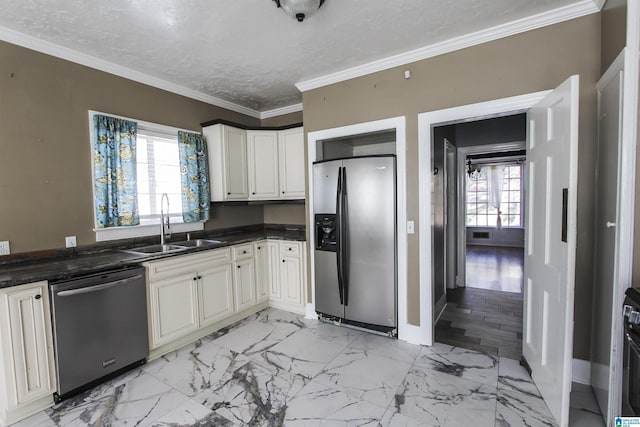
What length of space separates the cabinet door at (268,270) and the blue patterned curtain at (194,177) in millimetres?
806

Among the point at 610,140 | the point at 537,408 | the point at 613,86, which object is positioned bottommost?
the point at 537,408

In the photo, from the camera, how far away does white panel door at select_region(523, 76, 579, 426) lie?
157 cm

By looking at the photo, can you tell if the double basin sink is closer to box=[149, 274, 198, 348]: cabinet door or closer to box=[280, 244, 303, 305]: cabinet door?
box=[149, 274, 198, 348]: cabinet door

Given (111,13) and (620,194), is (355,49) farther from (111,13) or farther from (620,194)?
(620,194)

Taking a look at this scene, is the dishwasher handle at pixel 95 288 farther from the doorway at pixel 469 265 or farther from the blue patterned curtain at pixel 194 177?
the doorway at pixel 469 265

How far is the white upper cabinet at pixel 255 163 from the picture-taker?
142 inches

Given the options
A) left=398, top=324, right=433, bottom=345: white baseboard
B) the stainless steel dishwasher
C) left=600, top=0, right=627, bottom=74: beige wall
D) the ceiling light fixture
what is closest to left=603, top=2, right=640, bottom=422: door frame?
left=600, top=0, right=627, bottom=74: beige wall

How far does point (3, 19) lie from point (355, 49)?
2614 millimetres

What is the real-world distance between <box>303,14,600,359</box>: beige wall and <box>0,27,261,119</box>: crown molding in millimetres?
1525

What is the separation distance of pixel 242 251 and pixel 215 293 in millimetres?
547

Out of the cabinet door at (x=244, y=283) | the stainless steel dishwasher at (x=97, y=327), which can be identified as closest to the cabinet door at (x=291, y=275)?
the cabinet door at (x=244, y=283)

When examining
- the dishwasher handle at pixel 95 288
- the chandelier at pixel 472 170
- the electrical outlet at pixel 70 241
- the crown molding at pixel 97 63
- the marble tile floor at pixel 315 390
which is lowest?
the marble tile floor at pixel 315 390

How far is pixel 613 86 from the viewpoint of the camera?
169cm

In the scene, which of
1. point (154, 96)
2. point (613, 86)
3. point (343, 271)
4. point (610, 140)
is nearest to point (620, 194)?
point (610, 140)
